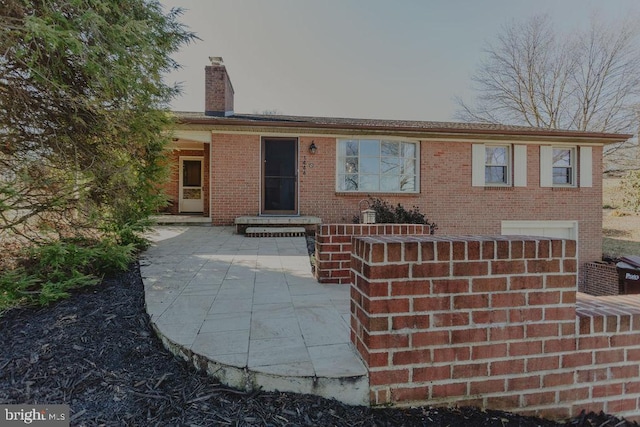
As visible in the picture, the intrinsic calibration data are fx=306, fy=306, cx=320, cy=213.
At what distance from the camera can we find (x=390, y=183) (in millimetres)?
9516

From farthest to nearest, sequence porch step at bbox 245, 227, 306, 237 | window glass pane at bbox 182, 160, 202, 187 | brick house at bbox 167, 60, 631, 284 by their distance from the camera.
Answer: window glass pane at bbox 182, 160, 202, 187
brick house at bbox 167, 60, 631, 284
porch step at bbox 245, 227, 306, 237

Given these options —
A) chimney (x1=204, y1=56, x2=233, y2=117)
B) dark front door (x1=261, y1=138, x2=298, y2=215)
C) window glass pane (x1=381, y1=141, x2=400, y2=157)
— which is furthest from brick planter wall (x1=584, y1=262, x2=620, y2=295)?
chimney (x1=204, y1=56, x2=233, y2=117)

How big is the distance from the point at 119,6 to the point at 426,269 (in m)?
4.83

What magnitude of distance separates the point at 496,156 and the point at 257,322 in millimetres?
10195

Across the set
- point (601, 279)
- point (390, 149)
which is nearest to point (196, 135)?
point (390, 149)

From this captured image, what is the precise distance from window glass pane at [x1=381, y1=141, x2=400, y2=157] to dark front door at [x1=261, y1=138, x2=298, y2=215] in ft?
8.95

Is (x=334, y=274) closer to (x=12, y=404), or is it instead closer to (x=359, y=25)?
(x=12, y=404)

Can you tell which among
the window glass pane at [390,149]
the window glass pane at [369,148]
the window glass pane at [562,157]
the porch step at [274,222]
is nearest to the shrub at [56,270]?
the porch step at [274,222]

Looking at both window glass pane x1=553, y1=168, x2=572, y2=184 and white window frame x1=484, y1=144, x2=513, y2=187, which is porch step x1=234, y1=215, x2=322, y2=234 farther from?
window glass pane x1=553, y1=168, x2=572, y2=184

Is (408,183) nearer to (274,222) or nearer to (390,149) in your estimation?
(390,149)

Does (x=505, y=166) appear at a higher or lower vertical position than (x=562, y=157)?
lower

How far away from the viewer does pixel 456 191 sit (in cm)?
962

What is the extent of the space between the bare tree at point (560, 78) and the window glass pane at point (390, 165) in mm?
15035

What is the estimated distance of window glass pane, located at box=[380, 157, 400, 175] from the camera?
9.45 metres
